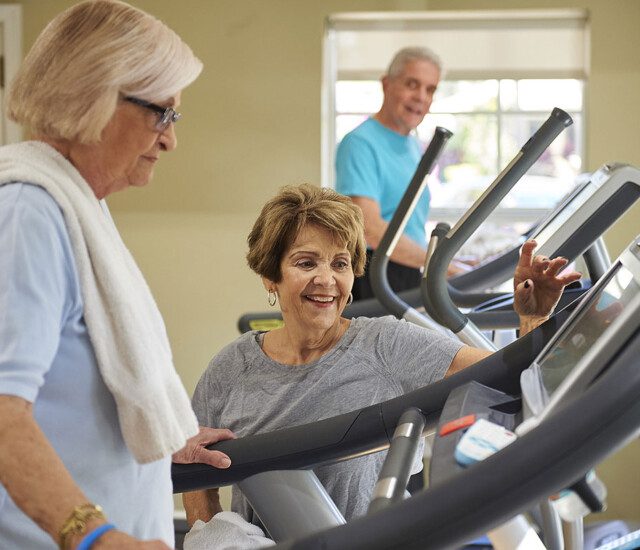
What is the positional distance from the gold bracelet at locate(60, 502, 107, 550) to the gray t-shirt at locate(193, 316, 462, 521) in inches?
32.4

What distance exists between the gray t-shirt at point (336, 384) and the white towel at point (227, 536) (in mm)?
56

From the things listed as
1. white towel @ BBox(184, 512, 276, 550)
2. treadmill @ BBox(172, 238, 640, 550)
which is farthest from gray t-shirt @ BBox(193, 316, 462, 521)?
treadmill @ BBox(172, 238, 640, 550)

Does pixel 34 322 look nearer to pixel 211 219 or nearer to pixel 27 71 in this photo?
pixel 27 71

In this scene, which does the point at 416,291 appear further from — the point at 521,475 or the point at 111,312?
the point at 521,475

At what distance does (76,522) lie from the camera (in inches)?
41.4

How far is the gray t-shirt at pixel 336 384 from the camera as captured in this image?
188cm

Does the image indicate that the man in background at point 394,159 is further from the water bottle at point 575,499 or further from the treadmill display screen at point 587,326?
the water bottle at point 575,499

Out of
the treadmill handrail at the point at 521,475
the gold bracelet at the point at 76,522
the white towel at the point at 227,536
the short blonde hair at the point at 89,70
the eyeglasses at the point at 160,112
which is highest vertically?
the short blonde hair at the point at 89,70

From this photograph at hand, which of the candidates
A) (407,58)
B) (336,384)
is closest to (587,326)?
(336,384)

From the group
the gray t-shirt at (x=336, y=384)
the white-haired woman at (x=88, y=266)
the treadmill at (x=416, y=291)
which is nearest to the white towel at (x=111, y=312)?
the white-haired woman at (x=88, y=266)

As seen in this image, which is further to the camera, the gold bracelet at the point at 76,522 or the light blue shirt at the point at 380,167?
the light blue shirt at the point at 380,167

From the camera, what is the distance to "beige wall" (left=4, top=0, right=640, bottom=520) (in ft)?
15.3

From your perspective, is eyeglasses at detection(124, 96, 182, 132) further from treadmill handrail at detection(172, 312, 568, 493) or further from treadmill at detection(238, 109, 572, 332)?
treadmill at detection(238, 109, 572, 332)

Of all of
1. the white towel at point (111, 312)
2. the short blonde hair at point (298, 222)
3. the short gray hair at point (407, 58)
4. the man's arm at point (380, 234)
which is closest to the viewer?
the white towel at point (111, 312)
